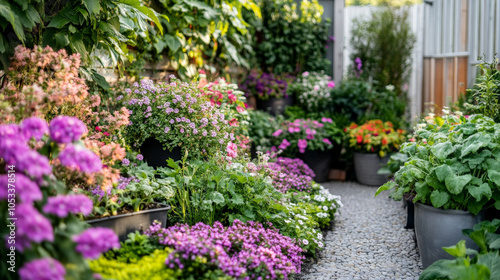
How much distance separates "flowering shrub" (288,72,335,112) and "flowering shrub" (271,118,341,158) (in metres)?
0.77

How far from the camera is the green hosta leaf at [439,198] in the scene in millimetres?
2654

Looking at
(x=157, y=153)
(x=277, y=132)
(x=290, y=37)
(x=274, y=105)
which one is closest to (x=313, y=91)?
(x=274, y=105)

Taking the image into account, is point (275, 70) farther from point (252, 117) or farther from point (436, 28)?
point (436, 28)

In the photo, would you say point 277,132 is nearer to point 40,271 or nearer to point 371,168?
point 371,168

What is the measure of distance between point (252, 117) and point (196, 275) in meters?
3.40

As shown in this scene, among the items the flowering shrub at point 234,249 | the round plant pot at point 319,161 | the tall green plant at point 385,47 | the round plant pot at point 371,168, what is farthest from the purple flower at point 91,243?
the tall green plant at point 385,47

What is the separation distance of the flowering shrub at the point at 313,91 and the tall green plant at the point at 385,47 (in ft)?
4.27

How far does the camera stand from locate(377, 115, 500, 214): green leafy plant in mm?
2600

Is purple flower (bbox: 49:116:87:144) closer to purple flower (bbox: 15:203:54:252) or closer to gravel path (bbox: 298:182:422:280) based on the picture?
purple flower (bbox: 15:203:54:252)

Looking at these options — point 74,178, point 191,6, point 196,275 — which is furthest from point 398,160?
point 74,178

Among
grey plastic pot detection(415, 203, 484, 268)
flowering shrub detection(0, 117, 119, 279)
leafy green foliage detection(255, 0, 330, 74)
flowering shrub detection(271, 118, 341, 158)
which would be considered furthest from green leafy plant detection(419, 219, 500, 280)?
leafy green foliage detection(255, 0, 330, 74)

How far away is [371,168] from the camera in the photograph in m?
5.62

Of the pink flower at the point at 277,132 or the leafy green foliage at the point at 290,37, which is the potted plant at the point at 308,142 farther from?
the leafy green foliage at the point at 290,37

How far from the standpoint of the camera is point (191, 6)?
4.32m
